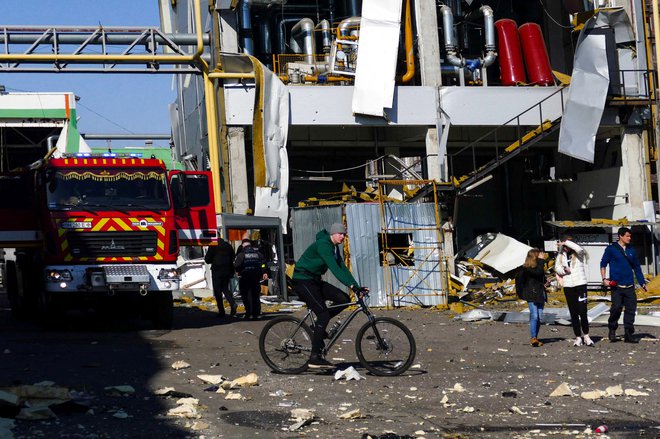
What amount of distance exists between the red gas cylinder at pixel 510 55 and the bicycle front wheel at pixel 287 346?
2524 centimetres

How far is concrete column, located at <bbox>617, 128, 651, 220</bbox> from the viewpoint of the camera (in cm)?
3666

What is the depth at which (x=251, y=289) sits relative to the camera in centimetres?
2292

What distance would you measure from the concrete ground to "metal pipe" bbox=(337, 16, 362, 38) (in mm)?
17892

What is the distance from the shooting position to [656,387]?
12.4m

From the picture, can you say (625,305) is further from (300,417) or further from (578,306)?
(300,417)

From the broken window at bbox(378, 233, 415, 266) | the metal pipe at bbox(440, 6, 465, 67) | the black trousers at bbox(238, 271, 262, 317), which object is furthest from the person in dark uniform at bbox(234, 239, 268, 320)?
the metal pipe at bbox(440, 6, 465, 67)

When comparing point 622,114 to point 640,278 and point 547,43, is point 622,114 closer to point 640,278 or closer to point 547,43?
point 547,43

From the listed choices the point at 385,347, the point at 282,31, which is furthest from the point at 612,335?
the point at 282,31

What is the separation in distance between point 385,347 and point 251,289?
384 inches

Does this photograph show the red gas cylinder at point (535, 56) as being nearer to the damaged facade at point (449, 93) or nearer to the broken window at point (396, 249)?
the damaged facade at point (449, 93)

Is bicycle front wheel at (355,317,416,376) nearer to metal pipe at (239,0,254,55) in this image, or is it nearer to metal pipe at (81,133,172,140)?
metal pipe at (239,0,254,55)

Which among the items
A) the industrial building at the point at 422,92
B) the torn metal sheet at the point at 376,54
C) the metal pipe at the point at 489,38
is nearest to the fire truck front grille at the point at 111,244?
the industrial building at the point at 422,92

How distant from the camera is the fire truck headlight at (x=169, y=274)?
19734 mm

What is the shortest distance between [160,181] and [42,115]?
14.8m
